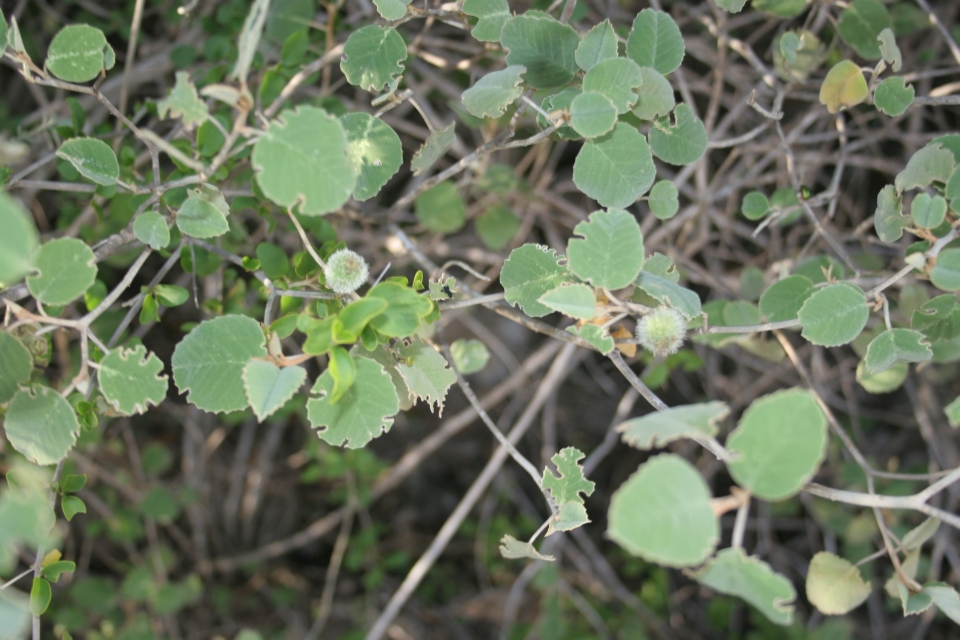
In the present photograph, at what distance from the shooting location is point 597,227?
997 mm

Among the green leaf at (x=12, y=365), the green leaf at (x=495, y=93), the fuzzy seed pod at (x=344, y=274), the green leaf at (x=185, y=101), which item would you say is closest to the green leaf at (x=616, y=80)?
the green leaf at (x=495, y=93)

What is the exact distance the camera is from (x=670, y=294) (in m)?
1.04

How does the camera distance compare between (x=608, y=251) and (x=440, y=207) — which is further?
(x=440, y=207)

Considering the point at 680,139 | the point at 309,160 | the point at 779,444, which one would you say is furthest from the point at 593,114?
the point at 779,444

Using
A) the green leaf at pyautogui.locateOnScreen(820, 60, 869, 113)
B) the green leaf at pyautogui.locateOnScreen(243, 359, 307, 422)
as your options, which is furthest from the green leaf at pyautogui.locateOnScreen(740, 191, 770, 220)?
the green leaf at pyautogui.locateOnScreen(243, 359, 307, 422)

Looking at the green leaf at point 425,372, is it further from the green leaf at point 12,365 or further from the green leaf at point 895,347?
the green leaf at point 895,347

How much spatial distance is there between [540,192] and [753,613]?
75.0 inches

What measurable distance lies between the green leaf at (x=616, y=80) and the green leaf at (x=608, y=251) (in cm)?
19

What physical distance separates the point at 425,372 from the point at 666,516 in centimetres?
57

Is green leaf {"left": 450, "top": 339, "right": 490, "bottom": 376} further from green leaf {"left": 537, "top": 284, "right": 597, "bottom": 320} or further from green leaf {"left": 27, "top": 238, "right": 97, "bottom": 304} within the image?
green leaf {"left": 27, "top": 238, "right": 97, "bottom": 304}

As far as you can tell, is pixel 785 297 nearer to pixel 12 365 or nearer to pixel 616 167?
pixel 616 167

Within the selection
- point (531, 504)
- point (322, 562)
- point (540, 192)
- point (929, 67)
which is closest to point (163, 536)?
point (322, 562)

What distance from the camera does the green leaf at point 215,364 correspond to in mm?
1020

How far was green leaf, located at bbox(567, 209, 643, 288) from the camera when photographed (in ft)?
3.17
